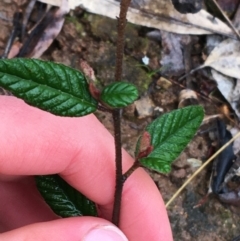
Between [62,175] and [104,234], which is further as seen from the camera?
[62,175]

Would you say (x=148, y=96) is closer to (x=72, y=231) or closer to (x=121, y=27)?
(x=72, y=231)

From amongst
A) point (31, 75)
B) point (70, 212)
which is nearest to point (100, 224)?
point (70, 212)

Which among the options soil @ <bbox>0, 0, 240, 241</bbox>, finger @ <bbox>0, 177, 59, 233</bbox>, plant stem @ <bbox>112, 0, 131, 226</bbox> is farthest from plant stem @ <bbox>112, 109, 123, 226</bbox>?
soil @ <bbox>0, 0, 240, 241</bbox>

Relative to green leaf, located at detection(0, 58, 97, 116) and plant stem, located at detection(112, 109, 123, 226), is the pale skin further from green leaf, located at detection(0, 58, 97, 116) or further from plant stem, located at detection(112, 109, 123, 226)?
green leaf, located at detection(0, 58, 97, 116)

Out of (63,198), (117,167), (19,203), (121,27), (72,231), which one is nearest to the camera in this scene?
(121,27)

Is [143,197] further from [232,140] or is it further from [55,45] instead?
[55,45]

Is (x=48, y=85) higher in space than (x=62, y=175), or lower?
higher

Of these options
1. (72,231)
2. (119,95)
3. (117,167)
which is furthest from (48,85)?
(72,231)
